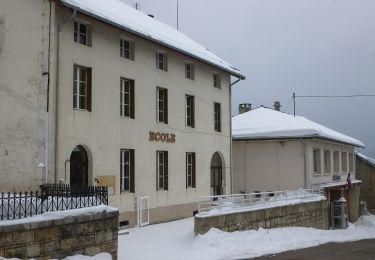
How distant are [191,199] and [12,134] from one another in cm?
1002

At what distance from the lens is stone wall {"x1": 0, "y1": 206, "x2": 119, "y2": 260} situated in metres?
10.2

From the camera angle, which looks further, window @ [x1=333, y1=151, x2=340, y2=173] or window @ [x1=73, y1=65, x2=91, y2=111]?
window @ [x1=333, y1=151, x2=340, y2=173]

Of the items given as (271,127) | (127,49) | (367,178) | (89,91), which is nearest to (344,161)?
(367,178)

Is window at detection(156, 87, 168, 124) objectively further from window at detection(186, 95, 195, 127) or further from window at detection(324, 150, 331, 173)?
window at detection(324, 150, 331, 173)

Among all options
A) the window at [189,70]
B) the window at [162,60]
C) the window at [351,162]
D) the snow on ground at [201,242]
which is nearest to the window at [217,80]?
the window at [189,70]

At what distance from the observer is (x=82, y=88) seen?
1828cm

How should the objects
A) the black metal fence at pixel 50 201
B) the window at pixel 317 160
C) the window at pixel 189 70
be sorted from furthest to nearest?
the window at pixel 317 160
the window at pixel 189 70
the black metal fence at pixel 50 201

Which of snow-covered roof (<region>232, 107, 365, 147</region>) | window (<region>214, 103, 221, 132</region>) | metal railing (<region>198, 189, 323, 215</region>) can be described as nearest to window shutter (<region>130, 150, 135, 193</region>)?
metal railing (<region>198, 189, 323, 215</region>)

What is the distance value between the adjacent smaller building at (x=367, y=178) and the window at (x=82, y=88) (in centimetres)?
3450

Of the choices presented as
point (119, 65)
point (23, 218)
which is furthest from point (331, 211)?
point (23, 218)

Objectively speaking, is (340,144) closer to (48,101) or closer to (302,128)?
(302,128)

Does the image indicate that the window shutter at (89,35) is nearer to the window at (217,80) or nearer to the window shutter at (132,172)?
the window shutter at (132,172)

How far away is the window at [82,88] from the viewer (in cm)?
1792

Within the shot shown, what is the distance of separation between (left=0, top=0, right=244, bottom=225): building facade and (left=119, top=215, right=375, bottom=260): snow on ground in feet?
6.00
